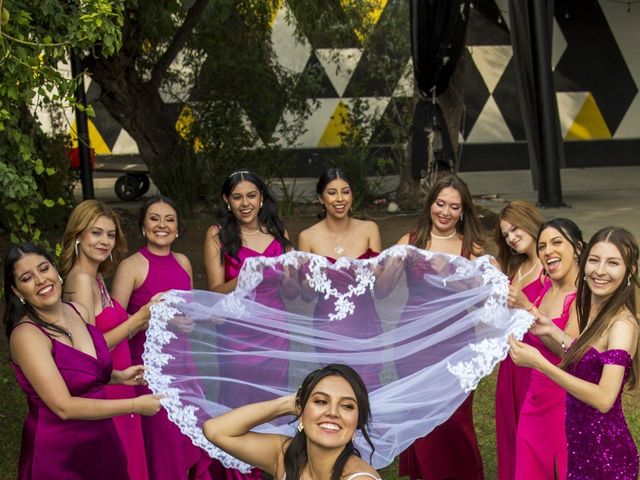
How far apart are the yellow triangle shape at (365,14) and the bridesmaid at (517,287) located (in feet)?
30.3

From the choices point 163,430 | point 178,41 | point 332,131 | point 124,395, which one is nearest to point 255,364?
point 124,395

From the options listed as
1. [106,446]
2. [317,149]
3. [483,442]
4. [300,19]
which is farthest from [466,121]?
[106,446]

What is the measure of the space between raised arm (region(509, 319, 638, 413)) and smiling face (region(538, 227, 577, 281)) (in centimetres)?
76

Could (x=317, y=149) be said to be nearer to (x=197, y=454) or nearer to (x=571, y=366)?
(x=197, y=454)

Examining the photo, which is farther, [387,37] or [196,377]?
[387,37]

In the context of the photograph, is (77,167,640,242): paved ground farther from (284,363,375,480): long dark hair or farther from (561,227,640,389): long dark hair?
(284,363,375,480): long dark hair

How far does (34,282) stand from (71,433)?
59cm

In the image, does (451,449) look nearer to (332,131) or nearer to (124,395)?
(124,395)

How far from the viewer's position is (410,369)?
4453 mm

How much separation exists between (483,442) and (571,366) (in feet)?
8.29

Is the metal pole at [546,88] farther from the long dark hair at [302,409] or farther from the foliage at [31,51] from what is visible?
the long dark hair at [302,409]

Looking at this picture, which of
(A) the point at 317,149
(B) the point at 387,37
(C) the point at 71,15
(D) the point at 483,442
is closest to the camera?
(C) the point at 71,15

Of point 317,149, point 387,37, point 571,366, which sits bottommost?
point 571,366

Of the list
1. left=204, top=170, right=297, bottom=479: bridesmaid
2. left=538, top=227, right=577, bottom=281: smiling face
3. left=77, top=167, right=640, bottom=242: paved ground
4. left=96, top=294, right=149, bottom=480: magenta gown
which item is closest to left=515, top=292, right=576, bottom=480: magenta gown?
left=538, top=227, right=577, bottom=281: smiling face
